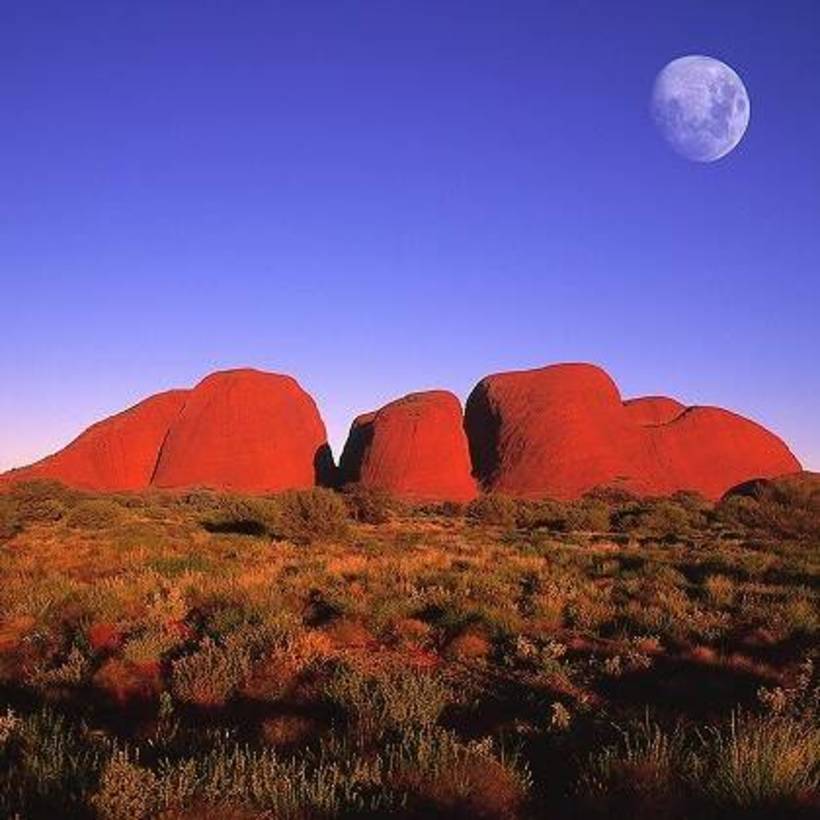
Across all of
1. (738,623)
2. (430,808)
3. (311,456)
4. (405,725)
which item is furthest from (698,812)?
(311,456)

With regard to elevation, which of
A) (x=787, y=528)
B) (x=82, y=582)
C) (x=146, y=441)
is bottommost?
(x=787, y=528)

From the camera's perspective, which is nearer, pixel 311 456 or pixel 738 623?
pixel 738 623

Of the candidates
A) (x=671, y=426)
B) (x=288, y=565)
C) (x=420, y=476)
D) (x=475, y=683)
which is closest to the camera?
(x=475, y=683)

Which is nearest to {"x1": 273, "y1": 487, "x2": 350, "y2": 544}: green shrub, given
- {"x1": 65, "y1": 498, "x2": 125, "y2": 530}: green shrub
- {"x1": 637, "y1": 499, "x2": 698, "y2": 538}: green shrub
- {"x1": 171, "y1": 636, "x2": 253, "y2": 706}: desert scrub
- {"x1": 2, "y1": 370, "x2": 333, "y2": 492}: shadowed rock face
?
{"x1": 65, "y1": 498, "x2": 125, "y2": 530}: green shrub

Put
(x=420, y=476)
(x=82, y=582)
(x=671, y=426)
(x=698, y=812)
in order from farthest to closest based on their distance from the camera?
(x=671, y=426) → (x=420, y=476) → (x=82, y=582) → (x=698, y=812)

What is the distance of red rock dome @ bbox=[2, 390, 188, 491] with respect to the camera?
72.4 metres

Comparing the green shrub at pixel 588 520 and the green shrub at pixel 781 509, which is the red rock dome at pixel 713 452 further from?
the green shrub at pixel 781 509

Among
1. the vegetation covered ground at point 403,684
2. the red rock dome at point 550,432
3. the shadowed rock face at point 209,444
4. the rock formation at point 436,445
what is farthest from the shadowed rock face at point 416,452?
the vegetation covered ground at point 403,684

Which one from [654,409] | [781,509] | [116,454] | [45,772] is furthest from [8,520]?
[654,409]

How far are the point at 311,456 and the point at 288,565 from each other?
63248 millimetres

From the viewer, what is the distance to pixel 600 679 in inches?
319

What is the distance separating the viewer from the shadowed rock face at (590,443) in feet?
219

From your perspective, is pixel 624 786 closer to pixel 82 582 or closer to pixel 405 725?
pixel 405 725

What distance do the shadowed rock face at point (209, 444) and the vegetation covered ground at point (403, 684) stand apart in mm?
55888
